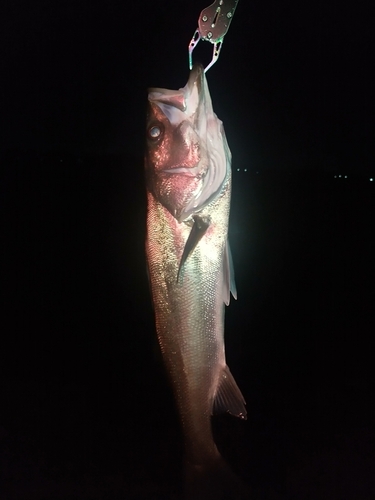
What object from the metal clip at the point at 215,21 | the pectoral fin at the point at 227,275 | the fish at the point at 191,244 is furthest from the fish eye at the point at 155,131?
the pectoral fin at the point at 227,275

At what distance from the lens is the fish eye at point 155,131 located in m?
1.34

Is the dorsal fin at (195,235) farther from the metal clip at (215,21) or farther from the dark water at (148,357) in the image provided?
the dark water at (148,357)

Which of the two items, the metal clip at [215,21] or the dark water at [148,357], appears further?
the dark water at [148,357]

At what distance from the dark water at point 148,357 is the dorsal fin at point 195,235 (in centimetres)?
98

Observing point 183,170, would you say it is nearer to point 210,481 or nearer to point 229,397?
point 229,397

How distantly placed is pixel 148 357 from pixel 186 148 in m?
4.47

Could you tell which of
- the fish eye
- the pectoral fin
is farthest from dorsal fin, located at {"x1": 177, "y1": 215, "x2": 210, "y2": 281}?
the fish eye

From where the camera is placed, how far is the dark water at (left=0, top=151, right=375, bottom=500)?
3143mm

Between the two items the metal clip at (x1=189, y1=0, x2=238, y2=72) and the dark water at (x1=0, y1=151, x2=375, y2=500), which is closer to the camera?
the metal clip at (x1=189, y1=0, x2=238, y2=72)

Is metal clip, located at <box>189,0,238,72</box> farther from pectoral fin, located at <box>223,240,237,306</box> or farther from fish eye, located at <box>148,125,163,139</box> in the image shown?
pectoral fin, located at <box>223,240,237,306</box>

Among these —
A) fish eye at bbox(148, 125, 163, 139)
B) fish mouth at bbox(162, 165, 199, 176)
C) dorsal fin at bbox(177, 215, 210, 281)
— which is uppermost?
fish eye at bbox(148, 125, 163, 139)

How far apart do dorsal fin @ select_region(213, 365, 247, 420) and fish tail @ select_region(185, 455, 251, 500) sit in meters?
0.34

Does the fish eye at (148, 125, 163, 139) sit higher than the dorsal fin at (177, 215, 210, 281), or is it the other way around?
the fish eye at (148, 125, 163, 139)

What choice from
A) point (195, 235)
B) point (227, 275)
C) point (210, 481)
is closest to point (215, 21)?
point (195, 235)
